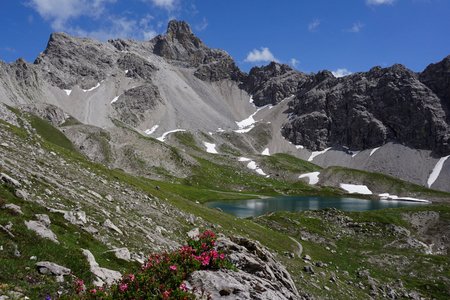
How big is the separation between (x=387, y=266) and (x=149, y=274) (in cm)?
5874

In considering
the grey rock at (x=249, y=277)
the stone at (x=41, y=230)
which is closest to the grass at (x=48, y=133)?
the stone at (x=41, y=230)

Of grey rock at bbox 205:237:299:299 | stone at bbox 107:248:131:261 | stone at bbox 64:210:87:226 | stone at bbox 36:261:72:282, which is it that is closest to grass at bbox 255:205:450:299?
grey rock at bbox 205:237:299:299

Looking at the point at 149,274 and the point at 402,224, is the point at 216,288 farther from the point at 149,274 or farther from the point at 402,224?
the point at 402,224

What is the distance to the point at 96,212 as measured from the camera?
97.4ft

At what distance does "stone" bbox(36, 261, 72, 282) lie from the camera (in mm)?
16562

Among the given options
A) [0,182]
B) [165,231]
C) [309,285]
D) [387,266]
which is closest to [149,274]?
[0,182]

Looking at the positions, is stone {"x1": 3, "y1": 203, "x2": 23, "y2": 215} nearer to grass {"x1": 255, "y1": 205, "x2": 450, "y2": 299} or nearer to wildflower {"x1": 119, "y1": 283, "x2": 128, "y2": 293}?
wildflower {"x1": 119, "y1": 283, "x2": 128, "y2": 293}

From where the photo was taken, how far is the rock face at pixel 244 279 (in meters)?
13.0

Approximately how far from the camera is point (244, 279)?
14.7m

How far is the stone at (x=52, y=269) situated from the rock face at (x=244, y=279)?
6.87 metres

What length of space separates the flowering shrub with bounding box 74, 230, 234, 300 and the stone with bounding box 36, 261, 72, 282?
13.4 feet

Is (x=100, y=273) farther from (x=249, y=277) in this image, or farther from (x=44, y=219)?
(x=249, y=277)

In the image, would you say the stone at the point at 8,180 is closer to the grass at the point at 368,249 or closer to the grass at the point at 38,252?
the grass at the point at 38,252

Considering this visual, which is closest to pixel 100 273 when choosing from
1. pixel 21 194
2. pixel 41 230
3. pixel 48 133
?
pixel 41 230
